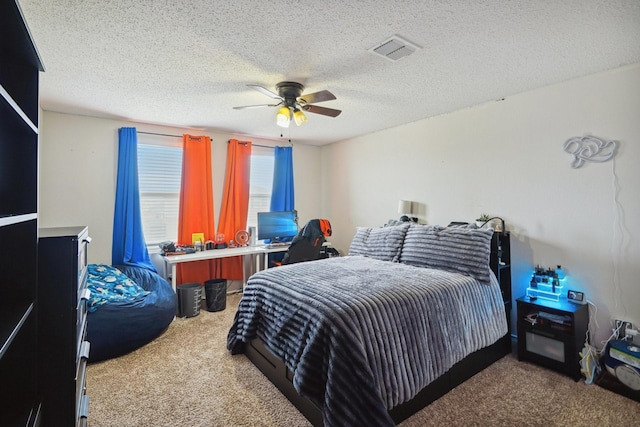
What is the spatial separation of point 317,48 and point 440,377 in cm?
235

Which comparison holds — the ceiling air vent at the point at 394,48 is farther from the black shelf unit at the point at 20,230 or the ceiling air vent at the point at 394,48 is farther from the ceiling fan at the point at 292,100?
the black shelf unit at the point at 20,230

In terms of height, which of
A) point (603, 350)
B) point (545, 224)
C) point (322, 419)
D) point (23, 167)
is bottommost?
point (322, 419)

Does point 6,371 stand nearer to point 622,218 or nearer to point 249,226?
point 249,226

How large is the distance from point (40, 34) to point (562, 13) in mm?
3024

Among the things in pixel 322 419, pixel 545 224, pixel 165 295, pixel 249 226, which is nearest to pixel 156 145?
pixel 249 226

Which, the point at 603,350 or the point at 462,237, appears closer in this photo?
the point at 603,350

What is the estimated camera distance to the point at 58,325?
132 centimetres

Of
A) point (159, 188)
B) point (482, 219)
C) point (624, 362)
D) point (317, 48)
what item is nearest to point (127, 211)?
point (159, 188)

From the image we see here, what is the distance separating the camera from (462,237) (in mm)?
2646

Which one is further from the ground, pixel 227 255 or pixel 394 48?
pixel 394 48

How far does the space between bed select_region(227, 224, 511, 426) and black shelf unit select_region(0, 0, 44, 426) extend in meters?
1.23

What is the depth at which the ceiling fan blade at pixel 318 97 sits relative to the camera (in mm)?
2312

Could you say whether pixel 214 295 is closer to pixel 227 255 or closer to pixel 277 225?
pixel 227 255

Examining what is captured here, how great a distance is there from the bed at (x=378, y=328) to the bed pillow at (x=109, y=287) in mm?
1127
